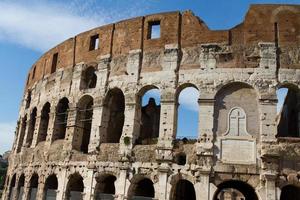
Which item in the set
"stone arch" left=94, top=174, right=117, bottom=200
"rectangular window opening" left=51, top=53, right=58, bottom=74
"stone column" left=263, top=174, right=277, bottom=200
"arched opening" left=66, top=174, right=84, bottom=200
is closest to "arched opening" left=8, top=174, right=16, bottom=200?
"arched opening" left=66, top=174, right=84, bottom=200

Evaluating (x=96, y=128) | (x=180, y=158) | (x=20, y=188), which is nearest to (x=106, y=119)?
(x=96, y=128)

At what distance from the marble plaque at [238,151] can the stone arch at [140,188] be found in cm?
333

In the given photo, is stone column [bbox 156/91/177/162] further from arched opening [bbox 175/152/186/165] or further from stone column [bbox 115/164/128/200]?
stone column [bbox 115/164/128/200]

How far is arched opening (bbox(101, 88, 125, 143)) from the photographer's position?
15.1 m

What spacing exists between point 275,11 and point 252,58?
217cm

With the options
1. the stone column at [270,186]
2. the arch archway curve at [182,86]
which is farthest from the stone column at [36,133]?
the stone column at [270,186]

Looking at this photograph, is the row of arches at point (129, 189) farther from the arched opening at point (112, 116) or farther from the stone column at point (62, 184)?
the arched opening at point (112, 116)

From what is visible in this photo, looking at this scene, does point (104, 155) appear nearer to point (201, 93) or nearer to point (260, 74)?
point (201, 93)

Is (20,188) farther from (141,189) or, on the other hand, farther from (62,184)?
(141,189)

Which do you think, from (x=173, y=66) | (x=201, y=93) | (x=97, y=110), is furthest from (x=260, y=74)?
(x=97, y=110)

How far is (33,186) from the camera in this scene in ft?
58.5

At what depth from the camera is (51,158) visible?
16438mm

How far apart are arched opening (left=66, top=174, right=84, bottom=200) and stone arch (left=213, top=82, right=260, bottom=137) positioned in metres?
6.43

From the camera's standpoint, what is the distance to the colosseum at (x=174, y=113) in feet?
40.4
